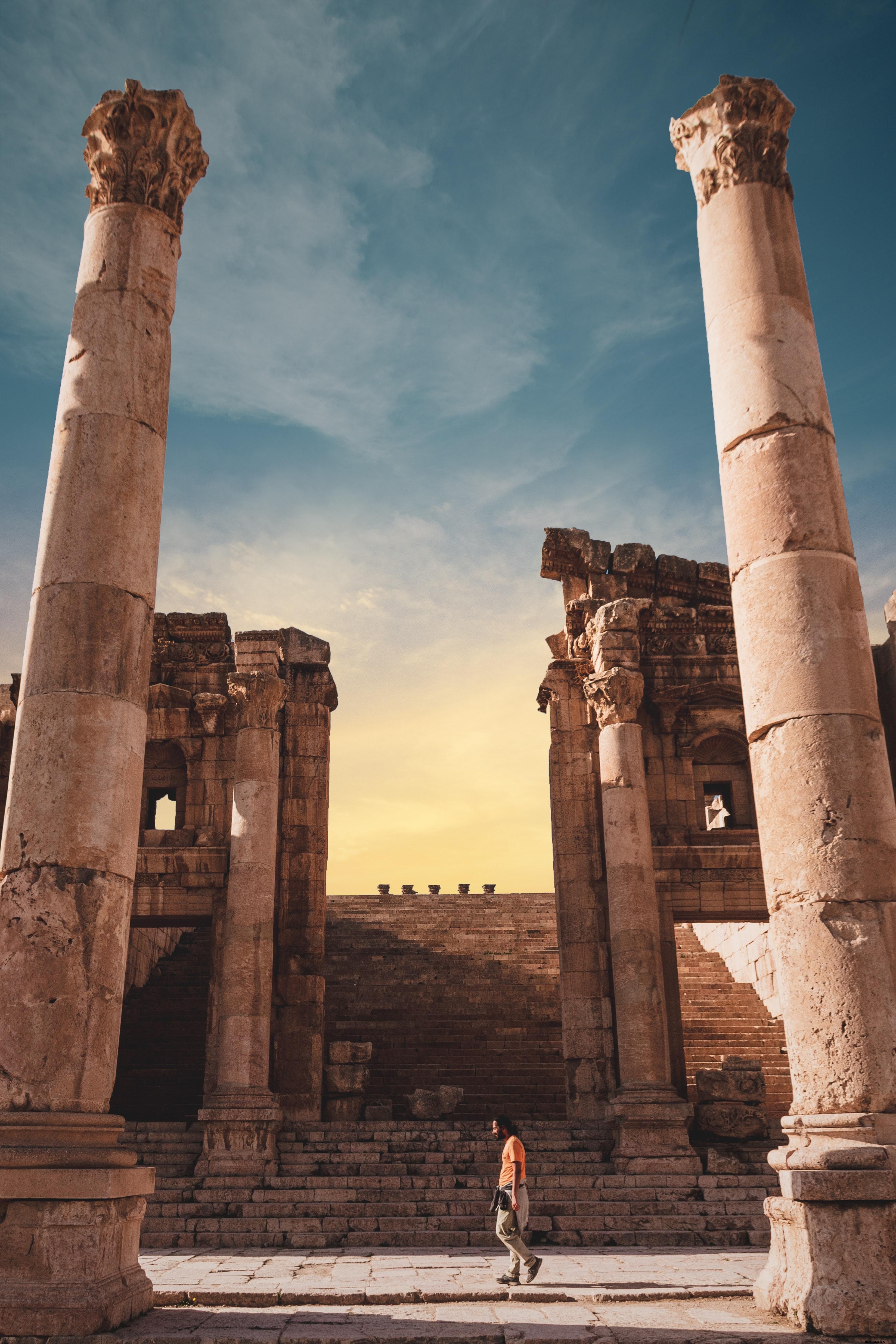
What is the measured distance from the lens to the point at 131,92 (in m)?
10.6

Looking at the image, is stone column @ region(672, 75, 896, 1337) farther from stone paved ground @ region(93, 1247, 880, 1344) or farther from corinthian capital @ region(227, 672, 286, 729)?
corinthian capital @ region(227, 672, 286, 729)

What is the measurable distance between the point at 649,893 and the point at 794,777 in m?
10.1

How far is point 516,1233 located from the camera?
9633 mm

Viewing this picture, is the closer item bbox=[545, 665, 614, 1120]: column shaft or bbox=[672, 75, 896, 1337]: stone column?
bbox=[672, 75, 896, 1337]: stone column

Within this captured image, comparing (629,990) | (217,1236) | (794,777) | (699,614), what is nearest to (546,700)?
(699,614)

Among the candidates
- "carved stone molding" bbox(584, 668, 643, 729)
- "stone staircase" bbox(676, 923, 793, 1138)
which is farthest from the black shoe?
"carved stone molding" bbox(584, 668, 643, 729)

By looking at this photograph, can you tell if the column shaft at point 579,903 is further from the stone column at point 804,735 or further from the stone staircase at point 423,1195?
the stone column at point 804,735

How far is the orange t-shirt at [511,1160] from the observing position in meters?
9.99

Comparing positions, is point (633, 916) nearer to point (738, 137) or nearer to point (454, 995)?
point (454, 995)

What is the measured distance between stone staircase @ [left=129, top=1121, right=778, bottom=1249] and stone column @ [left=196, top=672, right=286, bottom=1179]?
524 millimetres

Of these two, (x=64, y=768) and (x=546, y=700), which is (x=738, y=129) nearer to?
(x=64, y=768)

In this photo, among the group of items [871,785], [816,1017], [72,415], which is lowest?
[816,1017]

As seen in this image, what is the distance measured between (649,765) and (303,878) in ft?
22.1

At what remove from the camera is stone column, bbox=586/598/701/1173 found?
53.1ft
